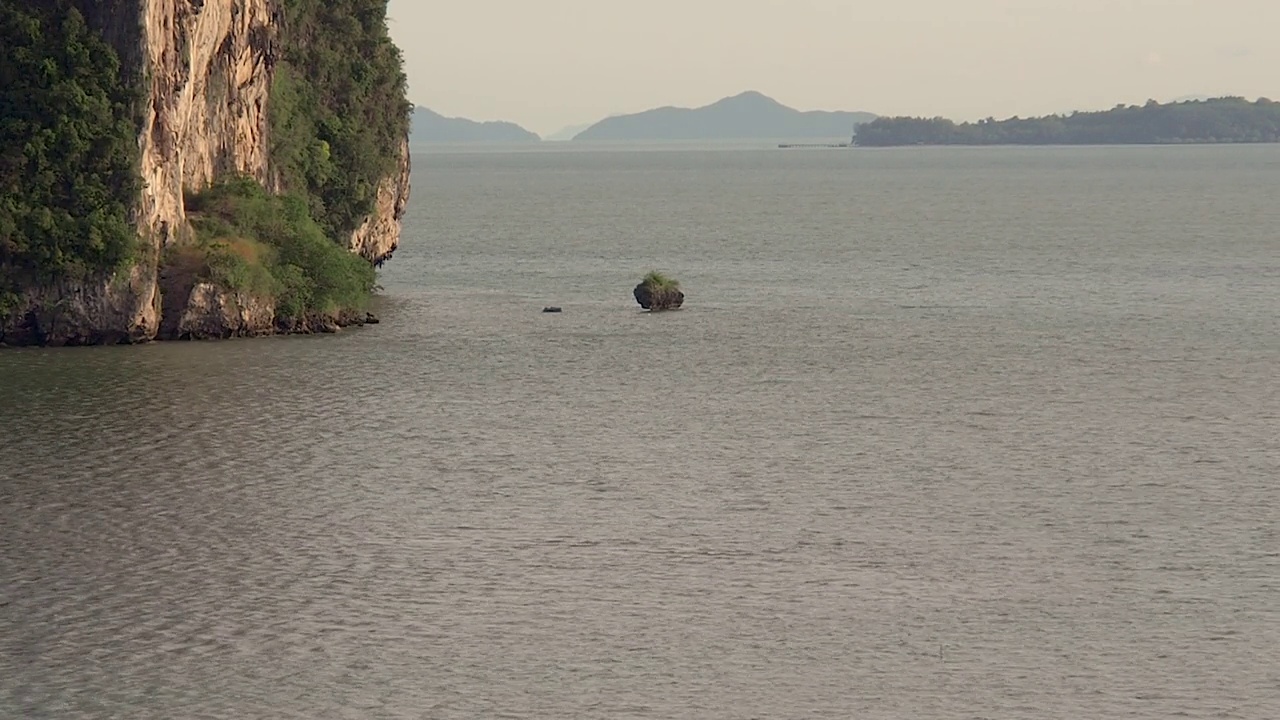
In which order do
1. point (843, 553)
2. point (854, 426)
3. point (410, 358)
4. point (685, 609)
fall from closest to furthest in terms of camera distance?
1. point (685, 609)
2. point (843, 553)
3. point (854, 426)
4. point (410, 358)

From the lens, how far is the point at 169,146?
77.2m

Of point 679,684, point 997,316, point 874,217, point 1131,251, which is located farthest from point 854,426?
point 874,217

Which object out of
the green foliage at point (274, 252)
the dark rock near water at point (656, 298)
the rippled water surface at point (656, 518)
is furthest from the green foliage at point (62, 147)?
the dark rock near water at point (656, 298)

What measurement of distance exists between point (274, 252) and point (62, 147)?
31.9ft

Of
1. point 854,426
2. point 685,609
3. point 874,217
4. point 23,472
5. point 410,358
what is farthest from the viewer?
point 874,217

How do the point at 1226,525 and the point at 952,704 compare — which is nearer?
the point at 952,704

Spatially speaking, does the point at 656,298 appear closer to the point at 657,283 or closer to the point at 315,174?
the point at 657,283

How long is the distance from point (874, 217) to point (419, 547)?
130319 millimetres

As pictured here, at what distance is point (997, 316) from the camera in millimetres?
89312

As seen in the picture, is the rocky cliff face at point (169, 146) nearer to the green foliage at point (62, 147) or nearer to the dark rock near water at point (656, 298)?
the green foliage at point (62, 147)

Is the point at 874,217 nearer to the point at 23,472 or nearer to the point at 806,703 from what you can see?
the point at 23,472

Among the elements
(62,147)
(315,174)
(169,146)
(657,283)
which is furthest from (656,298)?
(62,147)

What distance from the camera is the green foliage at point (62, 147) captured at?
72.0 meters

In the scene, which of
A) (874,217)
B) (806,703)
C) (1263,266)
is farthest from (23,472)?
(874,217)
